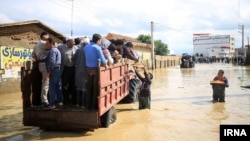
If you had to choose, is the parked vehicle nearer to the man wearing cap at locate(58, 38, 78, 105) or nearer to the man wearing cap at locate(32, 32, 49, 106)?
the man wearing cap at locate(32, 32, 49, 106)

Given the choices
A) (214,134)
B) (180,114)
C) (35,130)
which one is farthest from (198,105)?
(35,130)

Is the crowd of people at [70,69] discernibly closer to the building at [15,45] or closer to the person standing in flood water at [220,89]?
the person standing in flood water at [220,89]

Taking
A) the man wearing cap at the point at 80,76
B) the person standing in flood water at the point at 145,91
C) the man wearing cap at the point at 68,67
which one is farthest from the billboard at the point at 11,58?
the man wearing cap at the point at 80,76

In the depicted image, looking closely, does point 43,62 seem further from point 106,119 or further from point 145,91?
point 145,91

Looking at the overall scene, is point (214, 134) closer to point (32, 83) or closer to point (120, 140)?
point (120, 140)

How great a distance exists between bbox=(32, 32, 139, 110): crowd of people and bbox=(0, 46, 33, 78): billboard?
25.7ft

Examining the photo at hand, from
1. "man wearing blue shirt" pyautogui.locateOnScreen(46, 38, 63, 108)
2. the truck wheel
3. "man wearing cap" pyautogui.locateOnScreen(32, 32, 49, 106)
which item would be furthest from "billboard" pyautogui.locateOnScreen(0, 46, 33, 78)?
the truck wheel

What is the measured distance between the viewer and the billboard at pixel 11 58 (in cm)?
1574

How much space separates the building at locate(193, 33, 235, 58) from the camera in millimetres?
106625

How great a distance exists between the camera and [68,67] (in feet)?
26.8

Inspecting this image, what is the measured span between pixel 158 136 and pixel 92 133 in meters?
1.51

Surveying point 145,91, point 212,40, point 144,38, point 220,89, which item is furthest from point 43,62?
point 212,40

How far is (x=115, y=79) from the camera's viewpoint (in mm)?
8523

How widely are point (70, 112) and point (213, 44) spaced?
11099 centimetres
